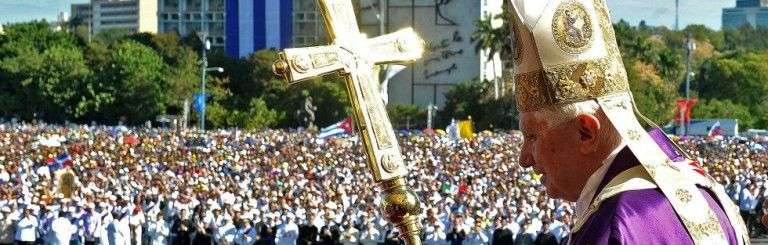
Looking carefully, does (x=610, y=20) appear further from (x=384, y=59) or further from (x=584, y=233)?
(x=384, y=59)

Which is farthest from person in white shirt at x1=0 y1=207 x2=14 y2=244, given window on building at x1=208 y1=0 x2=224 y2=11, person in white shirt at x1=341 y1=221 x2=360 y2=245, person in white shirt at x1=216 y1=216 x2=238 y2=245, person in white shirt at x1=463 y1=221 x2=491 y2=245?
window on building at x1=208 y1=0 x2=224 y2=11

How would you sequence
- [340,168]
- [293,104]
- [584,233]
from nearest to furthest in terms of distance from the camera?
[584,233] < [340,168] < [293,104]

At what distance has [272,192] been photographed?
3056 cm

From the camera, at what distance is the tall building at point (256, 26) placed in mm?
94250

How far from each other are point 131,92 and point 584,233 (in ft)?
286

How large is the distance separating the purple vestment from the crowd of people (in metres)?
13.1

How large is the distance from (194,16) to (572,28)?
160523 millimetres

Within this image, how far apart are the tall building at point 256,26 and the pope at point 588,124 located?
88.6m

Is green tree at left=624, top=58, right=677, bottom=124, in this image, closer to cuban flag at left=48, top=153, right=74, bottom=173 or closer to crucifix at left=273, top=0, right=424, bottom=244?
cuban flag at left=48, top=153, right=74, bottom=173

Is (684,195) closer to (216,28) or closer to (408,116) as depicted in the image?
(408,116)

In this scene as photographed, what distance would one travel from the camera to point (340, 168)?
41.3 m

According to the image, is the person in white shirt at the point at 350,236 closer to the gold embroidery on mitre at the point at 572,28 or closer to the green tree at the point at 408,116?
the gold embroidery on mitre at the point at 572,28

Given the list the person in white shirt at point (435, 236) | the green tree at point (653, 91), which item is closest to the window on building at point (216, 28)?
the green tree at point (653, 91)

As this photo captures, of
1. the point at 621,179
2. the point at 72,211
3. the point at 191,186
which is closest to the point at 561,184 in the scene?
the point at 621,179
